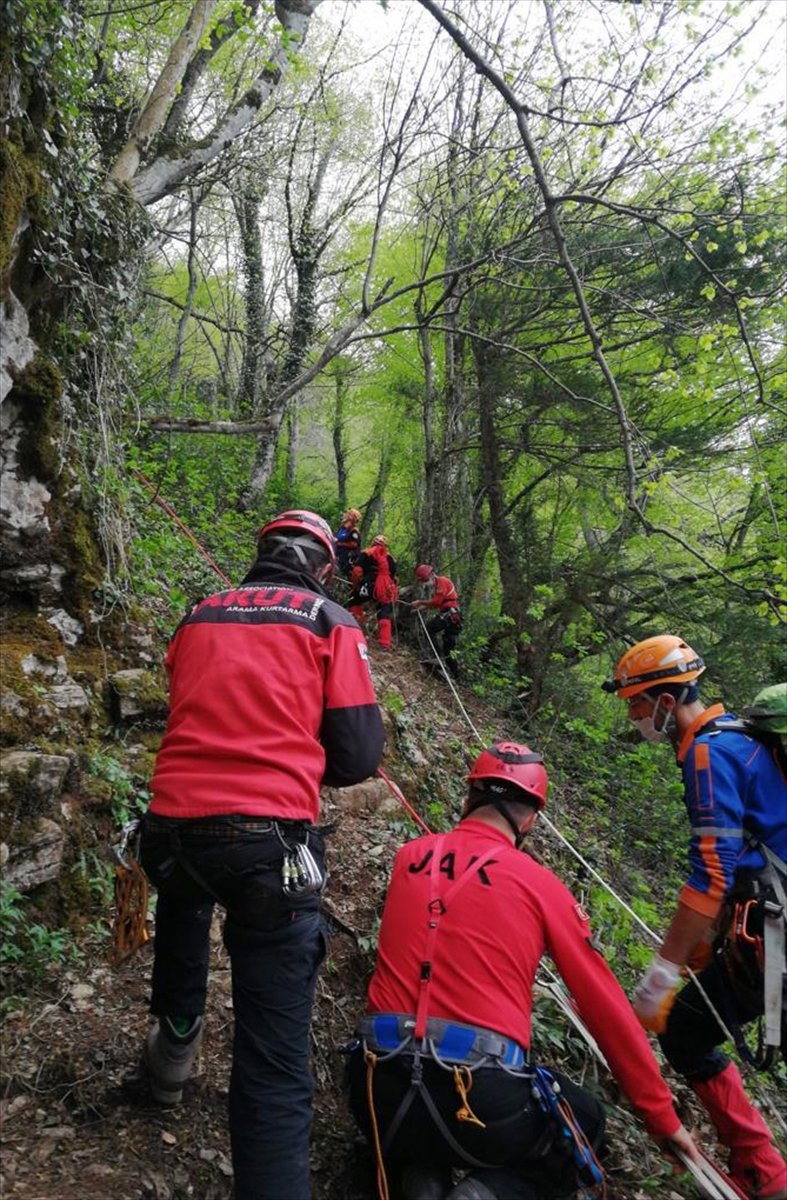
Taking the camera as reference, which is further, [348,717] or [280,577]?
[280,577]

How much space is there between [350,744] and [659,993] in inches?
73.4

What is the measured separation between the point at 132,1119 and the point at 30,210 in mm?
4990

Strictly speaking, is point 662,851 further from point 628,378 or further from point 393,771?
point 628,378

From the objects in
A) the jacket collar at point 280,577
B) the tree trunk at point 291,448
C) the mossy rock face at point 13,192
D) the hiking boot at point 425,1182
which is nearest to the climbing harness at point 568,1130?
→ the hiking boot at point 425,1182

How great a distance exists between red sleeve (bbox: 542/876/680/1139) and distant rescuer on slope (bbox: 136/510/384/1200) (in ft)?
3.07

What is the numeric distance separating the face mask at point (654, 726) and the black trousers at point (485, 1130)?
1.76 meters

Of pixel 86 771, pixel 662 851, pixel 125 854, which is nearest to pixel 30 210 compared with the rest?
pixel 86 771

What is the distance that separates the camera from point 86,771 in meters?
3.80

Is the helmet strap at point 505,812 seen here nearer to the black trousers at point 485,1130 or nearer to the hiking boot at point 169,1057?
the black trousers at point 485,1130

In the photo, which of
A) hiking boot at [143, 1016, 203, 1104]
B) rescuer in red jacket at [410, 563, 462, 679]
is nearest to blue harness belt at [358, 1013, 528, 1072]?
hiking boot at [143, 1016, 203, 1104]

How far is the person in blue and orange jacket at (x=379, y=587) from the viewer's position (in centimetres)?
1136

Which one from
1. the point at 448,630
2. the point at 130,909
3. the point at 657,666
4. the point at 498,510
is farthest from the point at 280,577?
the point at 498,510

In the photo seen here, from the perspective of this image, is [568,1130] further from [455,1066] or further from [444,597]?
[444,597]

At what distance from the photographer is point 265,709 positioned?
2434 mm
